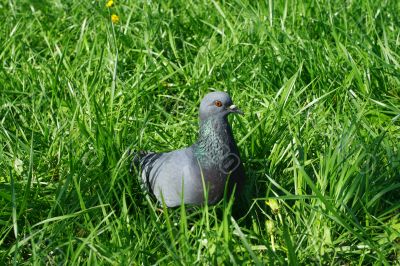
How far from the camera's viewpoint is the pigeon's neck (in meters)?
3.56

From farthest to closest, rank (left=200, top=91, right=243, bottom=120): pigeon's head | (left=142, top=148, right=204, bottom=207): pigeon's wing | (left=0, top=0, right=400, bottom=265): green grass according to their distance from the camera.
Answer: (left=200, top=91, right=243, bottom=120): pigeon's head, (left=142, top=148, right=204, bottom=207): pigeon's wing, (left=0, top=0, right=400, bottom=265): green grass

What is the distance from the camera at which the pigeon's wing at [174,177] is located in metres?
3.48

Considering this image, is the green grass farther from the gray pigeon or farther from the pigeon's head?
the pigeon's head

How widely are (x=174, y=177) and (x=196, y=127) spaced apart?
0.74m

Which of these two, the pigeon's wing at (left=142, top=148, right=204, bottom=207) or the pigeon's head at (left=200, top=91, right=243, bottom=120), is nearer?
the pigeon's wing at (left=142, top=148, right=204, bottom=207)

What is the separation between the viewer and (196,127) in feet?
14.0

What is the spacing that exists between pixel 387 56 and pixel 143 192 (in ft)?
5.73

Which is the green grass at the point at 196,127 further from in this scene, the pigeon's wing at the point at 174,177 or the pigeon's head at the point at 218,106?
the pigeon's head at the point at 218,106

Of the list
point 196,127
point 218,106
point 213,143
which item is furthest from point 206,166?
point 196,127

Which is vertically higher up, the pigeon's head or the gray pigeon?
the pigeon's head

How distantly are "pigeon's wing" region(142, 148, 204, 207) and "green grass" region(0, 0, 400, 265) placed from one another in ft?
0.26

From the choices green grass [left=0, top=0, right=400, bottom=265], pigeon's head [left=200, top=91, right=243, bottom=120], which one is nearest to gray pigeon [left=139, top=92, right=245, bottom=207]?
pigeon's head [left=200, top=91, right=243, bottom=120]

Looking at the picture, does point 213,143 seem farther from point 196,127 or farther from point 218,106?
point 196,127

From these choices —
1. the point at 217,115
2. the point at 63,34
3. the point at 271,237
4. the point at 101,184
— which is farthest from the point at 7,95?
the point at 271,237
